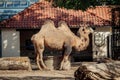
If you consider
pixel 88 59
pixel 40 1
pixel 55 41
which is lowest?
pixel 88 59

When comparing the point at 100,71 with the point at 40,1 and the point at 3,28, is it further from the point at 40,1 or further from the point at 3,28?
the point at 40,1

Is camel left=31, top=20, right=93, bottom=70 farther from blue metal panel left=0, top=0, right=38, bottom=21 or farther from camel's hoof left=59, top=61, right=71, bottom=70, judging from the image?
blue metal panel left=0, top=0, right=38, bottom=21

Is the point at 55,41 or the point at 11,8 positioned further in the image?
the point at 11,8

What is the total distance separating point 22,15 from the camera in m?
29.3

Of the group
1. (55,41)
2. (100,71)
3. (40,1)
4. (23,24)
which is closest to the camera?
(100,71)

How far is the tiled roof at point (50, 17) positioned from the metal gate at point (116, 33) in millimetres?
413

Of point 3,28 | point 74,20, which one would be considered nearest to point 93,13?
point 74,20

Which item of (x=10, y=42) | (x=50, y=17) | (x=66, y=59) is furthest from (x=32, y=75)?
(x=50, y=17)

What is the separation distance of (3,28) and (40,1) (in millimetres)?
3842

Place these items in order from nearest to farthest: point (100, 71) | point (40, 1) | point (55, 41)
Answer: point (100, 71) < point (55, 41) < point (40, 1)

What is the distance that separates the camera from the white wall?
28.5 m

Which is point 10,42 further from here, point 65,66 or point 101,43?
point 65,66

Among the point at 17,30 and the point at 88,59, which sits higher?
the point at 17,30

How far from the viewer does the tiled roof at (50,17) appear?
28.4 meters
